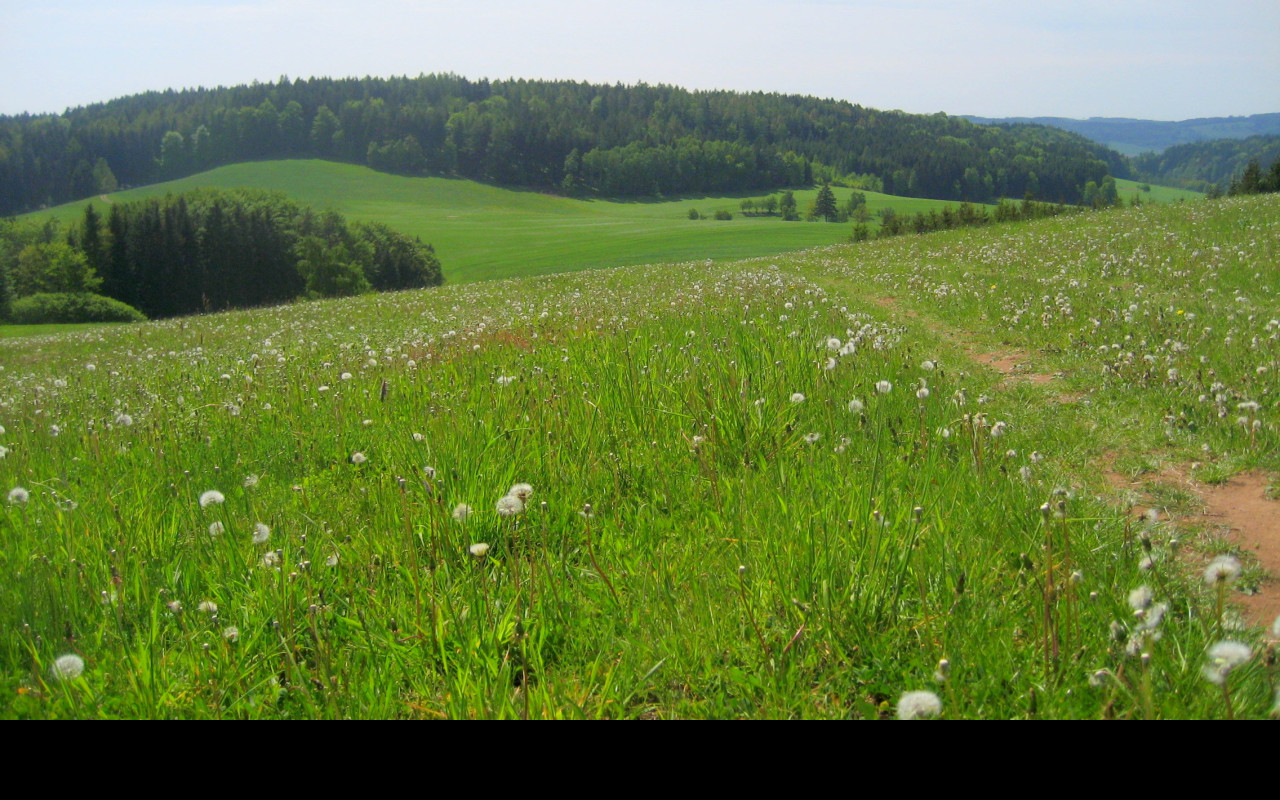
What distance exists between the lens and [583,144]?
530ft

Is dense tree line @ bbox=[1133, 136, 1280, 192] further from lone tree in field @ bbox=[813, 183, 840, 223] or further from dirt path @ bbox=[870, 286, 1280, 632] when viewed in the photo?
lone tree in field @ bbox=[813, 183, 840, 223]

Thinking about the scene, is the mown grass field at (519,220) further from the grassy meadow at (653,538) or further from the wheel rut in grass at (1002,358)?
the grassy meadow at (653,538)

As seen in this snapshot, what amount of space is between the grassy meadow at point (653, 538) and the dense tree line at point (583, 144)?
5411 inches

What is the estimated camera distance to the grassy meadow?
237 cm

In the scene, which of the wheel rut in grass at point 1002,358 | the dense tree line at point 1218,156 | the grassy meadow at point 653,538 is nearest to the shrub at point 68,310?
the grassy meadow at point 653,538

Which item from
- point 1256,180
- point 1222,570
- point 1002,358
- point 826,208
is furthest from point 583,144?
point 1222,570

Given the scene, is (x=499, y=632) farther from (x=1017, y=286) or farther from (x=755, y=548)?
(x=1017, y=286)

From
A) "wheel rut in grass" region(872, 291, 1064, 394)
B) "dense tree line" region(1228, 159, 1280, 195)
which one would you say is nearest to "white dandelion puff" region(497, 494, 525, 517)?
"wheel rut in grass" region(872, 291, 1064, 394)

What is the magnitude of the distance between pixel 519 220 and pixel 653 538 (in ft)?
389

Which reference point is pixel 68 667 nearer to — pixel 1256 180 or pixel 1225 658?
pixel 1225 658

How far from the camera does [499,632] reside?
107 inches

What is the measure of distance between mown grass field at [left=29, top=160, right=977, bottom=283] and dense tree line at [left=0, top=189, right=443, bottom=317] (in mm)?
9105

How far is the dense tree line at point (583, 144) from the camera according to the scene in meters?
134
